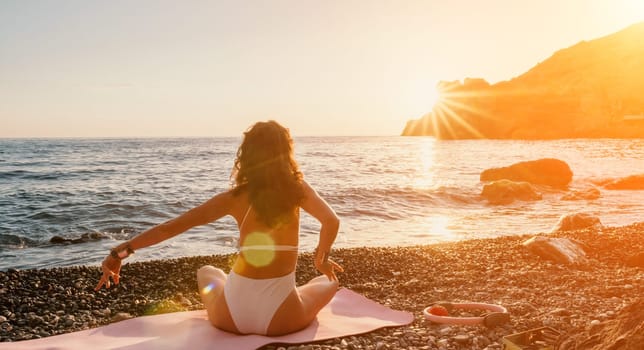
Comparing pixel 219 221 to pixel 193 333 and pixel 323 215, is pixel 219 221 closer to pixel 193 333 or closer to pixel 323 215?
pixel 193 333

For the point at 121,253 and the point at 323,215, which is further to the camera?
the point at 323,215

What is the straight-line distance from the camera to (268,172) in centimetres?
505

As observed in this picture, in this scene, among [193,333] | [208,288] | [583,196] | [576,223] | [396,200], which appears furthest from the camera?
[583,196]

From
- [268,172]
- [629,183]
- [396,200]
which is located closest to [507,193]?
[396,200]

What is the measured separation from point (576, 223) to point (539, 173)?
16.4 meters

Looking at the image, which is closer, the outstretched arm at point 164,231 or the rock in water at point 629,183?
the outstretched arm at point 164,231

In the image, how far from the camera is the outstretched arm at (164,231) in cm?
486

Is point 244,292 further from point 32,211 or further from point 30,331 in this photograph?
point 32,211

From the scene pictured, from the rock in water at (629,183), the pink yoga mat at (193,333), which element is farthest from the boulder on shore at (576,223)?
the rock in water at (629,183)

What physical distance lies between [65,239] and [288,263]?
37.3 feet

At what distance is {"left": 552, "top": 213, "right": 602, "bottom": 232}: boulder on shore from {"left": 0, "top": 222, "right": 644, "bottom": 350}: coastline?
2616 millimetres

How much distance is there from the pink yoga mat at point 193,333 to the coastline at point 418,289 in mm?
189

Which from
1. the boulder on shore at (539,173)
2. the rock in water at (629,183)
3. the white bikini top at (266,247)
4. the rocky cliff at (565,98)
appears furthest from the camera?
the rocky cliff at (565,98)

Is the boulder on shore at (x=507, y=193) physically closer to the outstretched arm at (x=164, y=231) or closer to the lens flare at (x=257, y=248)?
the lens flare at (x=257, y=248)
